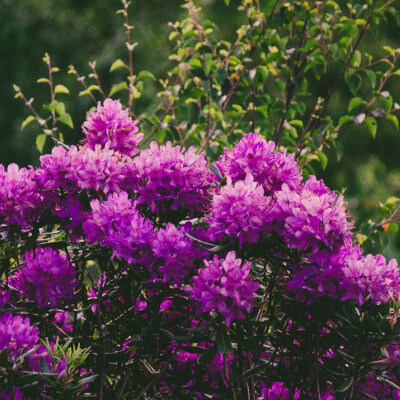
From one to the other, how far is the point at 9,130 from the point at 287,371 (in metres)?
7.11

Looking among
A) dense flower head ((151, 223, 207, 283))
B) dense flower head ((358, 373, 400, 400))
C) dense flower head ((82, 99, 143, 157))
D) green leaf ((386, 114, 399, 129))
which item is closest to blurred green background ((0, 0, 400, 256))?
green leaf ((386, 114, 399, 129))

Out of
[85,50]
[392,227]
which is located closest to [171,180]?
[392,227]

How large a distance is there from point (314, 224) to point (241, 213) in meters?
0.20

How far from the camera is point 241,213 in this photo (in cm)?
176

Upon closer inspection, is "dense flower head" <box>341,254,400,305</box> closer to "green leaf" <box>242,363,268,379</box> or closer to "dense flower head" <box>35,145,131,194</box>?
"green leaf" <box>242,363,268,379</box>

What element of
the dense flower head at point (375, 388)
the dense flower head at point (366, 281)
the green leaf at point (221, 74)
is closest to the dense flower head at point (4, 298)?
the dense flower head at point (366, 281)

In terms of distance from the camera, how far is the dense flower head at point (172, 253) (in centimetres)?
181

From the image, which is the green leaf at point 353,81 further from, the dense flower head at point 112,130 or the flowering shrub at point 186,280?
the dense flower head at point 112,130

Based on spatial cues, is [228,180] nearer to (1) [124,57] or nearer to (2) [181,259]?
(2) [181,259]

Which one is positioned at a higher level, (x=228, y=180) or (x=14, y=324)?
(x=228, y=180)

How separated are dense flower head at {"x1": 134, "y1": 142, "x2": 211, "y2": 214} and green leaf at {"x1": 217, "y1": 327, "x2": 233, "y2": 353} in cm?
41

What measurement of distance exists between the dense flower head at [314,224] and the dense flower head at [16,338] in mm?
761

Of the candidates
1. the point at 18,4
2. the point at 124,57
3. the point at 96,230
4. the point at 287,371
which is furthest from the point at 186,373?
the point at 18,4

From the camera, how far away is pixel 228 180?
1.84 m
